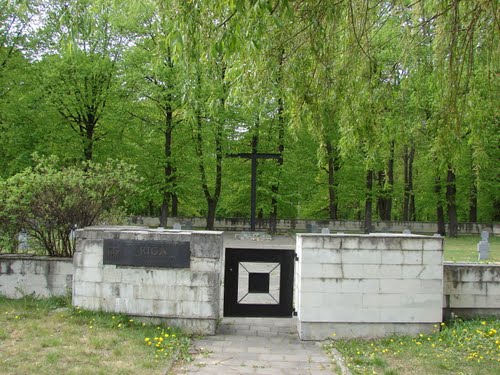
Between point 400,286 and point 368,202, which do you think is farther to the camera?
point 368,202

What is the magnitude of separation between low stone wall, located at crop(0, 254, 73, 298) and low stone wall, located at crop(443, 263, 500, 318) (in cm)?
657

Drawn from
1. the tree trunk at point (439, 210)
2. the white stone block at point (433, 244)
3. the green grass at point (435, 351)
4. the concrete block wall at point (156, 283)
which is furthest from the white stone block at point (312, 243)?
the tree trunk at point (439, 210)

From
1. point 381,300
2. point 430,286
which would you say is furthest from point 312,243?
point 430,286

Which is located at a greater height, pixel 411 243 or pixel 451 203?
pixel 451 203

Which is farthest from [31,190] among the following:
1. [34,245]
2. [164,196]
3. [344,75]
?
[164,196]

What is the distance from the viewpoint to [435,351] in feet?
19.3

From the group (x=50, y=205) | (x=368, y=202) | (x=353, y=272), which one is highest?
(x=368, y=202)

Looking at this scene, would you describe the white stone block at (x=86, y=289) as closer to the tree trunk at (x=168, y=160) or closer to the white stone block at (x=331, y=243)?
the white stone block at (x=331, y=243)

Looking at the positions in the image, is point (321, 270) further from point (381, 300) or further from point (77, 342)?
point (77, 342)

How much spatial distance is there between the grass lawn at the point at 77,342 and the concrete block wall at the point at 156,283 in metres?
0.22

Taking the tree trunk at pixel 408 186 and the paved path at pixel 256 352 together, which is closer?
the paved path at pixel 256 352

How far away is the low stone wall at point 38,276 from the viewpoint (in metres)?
7.69

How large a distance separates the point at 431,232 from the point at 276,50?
28.6m

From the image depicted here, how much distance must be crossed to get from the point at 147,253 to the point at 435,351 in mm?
4425
